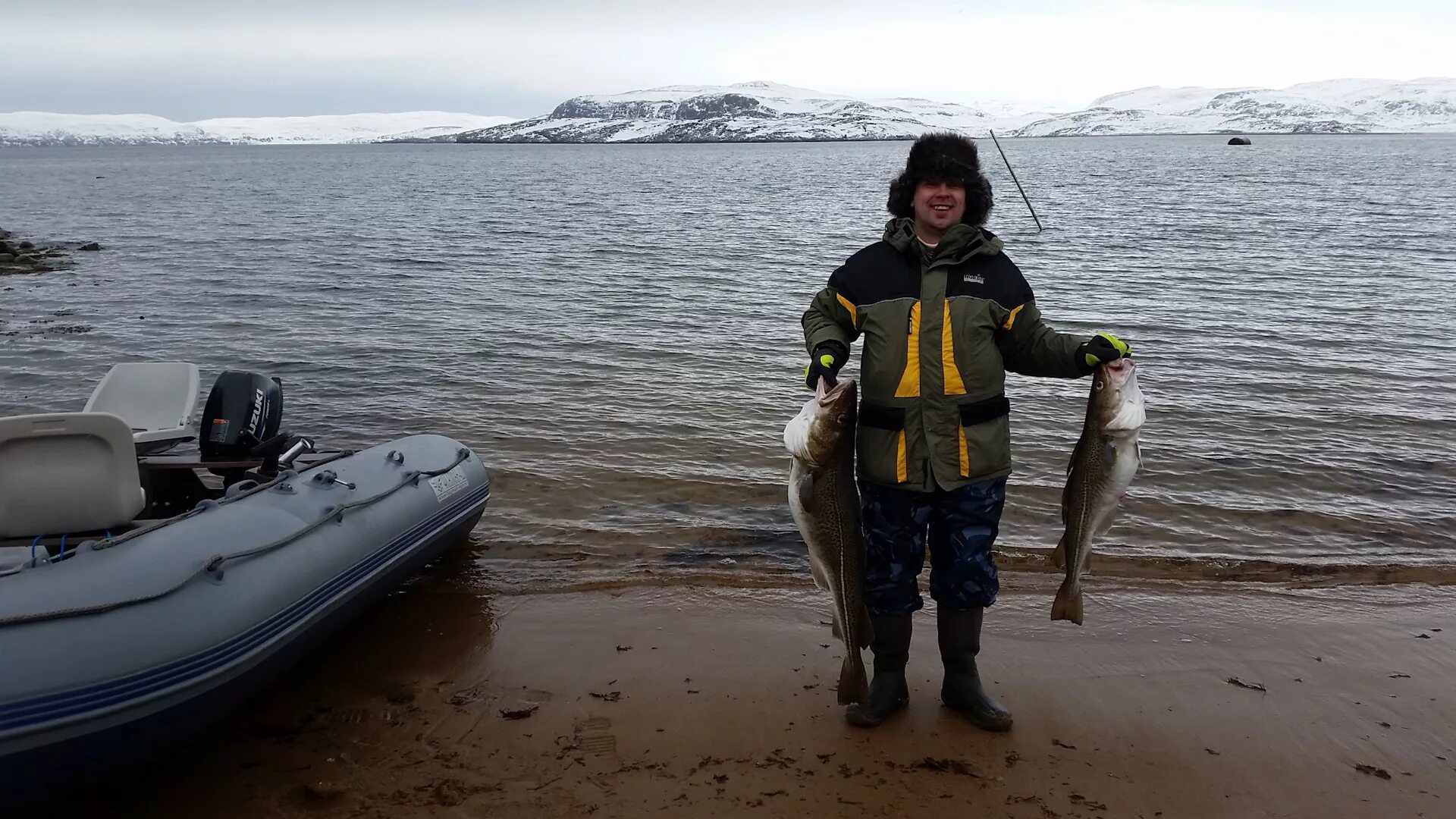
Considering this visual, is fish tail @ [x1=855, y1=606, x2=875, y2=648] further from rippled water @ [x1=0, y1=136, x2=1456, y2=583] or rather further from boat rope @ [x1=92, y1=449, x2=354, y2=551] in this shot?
boat rope @ [x1=92, y1=449, x2=354, y2=551]

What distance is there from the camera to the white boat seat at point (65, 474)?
461 centimetres

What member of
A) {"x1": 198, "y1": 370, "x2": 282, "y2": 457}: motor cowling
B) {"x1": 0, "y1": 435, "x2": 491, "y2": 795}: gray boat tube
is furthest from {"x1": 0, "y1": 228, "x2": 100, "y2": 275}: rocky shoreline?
{"x1": 0, "y1": 435, "x2": 491, "y2": 795}: gray boat tube

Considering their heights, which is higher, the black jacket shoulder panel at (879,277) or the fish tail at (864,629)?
the black jacket shoulder panel at (879,277)

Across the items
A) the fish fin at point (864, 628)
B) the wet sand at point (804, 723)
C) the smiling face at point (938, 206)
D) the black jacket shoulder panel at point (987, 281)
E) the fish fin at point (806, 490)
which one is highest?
the smiling face at point (938, 206)

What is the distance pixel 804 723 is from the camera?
4504 mm

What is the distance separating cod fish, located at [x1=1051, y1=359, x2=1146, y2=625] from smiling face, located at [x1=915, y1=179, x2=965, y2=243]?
0.89m

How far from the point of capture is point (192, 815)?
152 inches

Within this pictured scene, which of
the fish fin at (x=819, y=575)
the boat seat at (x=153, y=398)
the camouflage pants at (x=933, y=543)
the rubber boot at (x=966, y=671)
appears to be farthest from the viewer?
the boat seat at (x=153, y=398)

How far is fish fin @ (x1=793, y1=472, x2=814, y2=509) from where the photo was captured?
155 inches

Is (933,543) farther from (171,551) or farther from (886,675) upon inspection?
(171,551)

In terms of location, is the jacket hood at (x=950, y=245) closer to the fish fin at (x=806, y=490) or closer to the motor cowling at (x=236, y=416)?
the fish fin at (x=806, y=490)

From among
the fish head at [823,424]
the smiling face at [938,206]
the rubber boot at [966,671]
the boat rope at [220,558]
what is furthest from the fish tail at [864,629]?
the boat rope at [220,558]

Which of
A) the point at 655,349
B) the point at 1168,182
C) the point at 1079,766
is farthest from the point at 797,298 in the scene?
the point at 1168,182

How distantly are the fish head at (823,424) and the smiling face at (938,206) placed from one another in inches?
29.3
